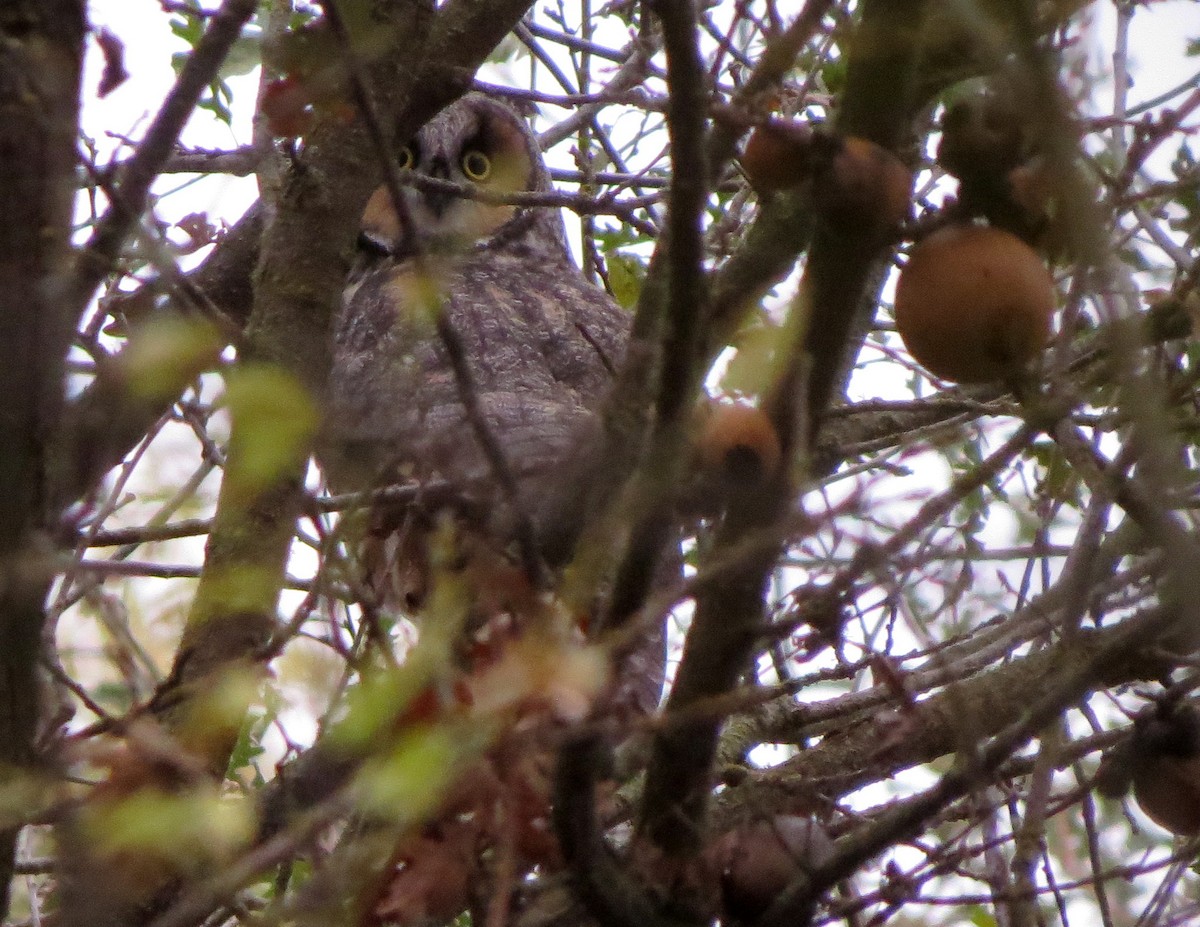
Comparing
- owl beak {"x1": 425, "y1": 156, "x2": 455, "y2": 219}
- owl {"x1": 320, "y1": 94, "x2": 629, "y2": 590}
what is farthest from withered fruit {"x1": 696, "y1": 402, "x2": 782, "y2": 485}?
owl beak {"x1": 425, "y1": 156, "x2": 455, "y2": 219}

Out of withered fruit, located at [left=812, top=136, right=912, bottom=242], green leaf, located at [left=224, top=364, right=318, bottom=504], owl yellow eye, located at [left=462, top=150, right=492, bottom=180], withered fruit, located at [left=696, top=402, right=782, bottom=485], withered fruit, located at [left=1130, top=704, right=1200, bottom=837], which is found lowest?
withered fruit, located at [left=1130, top=704, right=1200, bottom=837]

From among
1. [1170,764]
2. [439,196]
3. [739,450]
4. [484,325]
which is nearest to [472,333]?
[484,325]

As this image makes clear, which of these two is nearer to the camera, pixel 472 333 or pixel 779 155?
pixel 779 155

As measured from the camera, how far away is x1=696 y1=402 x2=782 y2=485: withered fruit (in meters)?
1.37

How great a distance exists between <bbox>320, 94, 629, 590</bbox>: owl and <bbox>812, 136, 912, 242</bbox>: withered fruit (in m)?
0.31

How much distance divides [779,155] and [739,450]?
266 mm

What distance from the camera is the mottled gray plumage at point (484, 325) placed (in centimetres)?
213

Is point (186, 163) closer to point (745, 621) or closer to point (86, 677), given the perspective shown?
point (86, 677)

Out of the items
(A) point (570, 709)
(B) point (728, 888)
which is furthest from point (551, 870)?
(A) point (570, 709)

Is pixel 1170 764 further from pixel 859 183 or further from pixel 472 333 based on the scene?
pixel 472 333

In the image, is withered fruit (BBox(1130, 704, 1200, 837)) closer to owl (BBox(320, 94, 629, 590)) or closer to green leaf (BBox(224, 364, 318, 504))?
owl (BBox(320, 94, 629, 590))

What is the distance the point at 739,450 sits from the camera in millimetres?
1378

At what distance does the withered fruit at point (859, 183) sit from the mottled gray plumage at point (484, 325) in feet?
1.30

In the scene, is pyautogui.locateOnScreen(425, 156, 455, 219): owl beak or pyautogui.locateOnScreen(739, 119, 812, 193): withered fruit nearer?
pyautogui.locateOnScreen(739, 119, 812, 193): withered fruit
